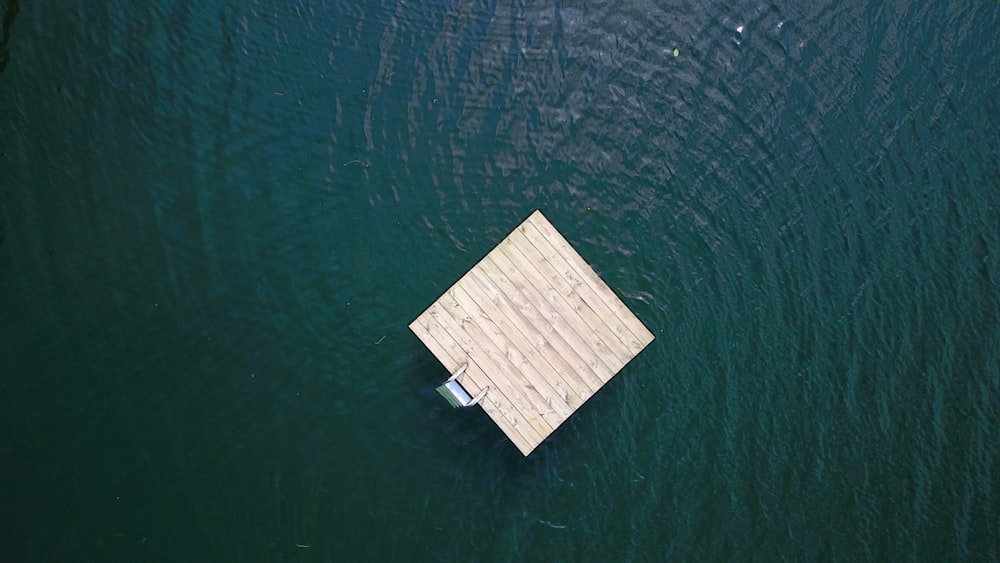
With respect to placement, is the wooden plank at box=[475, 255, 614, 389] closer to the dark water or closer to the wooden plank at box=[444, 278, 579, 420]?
the wooden plank at box=[444, 278, 579, 420]

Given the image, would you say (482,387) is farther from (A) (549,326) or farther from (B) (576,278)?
(B) (576,278)

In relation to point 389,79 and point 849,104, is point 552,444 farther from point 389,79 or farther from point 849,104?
point 849,104

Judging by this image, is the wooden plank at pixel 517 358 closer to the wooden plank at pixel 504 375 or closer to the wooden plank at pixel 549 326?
the wooden plank at pixel 504 375

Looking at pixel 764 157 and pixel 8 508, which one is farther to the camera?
pixel 764 157

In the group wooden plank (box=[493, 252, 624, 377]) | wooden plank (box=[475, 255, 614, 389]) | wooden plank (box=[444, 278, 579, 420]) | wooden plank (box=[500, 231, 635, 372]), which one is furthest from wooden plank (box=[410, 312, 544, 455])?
wooden plank (box=[500, 231, 635, 372])

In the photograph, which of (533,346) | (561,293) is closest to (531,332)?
(533,346)

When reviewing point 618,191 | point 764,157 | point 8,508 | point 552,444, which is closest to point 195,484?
point 8,508

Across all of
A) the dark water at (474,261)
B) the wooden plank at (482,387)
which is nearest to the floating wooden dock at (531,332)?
the wooden plank at (482,387)
